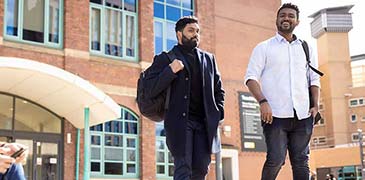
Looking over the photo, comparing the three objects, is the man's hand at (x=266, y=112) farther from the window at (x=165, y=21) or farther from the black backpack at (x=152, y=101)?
the window at (x=165, y=21)

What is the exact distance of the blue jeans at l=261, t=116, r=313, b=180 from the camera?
4961mm

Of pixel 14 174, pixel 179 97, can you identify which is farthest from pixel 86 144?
pixel 14 174

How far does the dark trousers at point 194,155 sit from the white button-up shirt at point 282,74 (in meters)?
0.80

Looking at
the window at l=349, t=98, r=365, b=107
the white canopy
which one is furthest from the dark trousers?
the window at l=349, t=98, r=365, b=107

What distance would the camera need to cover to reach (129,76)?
62.7 ft

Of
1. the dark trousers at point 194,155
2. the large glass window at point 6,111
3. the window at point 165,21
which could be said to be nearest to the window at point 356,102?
the window at point 165,21

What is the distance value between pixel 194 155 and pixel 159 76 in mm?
720

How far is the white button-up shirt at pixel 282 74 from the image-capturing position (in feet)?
17.0

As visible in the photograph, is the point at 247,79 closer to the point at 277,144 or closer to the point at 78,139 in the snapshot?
the point at 277,144

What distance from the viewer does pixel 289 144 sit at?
5.13 metres

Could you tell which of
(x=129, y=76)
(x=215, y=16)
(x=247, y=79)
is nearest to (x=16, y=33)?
(x=129, y=76)

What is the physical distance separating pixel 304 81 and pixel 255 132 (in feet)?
59.1

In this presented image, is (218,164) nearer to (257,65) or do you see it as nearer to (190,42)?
(257,65)

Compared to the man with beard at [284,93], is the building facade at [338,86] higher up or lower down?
higher up
